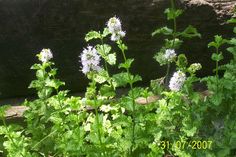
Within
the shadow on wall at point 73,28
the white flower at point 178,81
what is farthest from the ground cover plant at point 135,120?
the shadow on wall at point 73,28

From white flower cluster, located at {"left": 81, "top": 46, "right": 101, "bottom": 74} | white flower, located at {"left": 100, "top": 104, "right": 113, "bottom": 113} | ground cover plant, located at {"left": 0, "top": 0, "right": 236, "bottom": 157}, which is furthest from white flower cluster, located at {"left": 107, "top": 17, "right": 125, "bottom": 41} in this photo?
white flower, located at {"left": 100, "top": 104, "right": 113, "bottom": 113}

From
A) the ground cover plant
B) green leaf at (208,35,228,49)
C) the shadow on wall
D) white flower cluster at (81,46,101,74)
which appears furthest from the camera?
the shadow on wall

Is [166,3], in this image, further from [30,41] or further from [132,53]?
[30,41]

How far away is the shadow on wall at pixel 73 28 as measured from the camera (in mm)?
3746

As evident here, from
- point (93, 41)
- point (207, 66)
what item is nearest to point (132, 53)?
point (93, 41)

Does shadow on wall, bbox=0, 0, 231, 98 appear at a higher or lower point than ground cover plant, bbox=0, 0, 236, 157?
higher

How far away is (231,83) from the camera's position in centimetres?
296

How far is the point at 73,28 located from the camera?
380 centimetres

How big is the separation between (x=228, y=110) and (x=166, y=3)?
115cm

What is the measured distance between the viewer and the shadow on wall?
147 inches

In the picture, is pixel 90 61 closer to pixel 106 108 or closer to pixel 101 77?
pixel 101 77

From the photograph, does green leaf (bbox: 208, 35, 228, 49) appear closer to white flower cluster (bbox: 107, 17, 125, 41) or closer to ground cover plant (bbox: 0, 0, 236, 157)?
ground cover plant (bbox: 0, 0, 236, 157)
